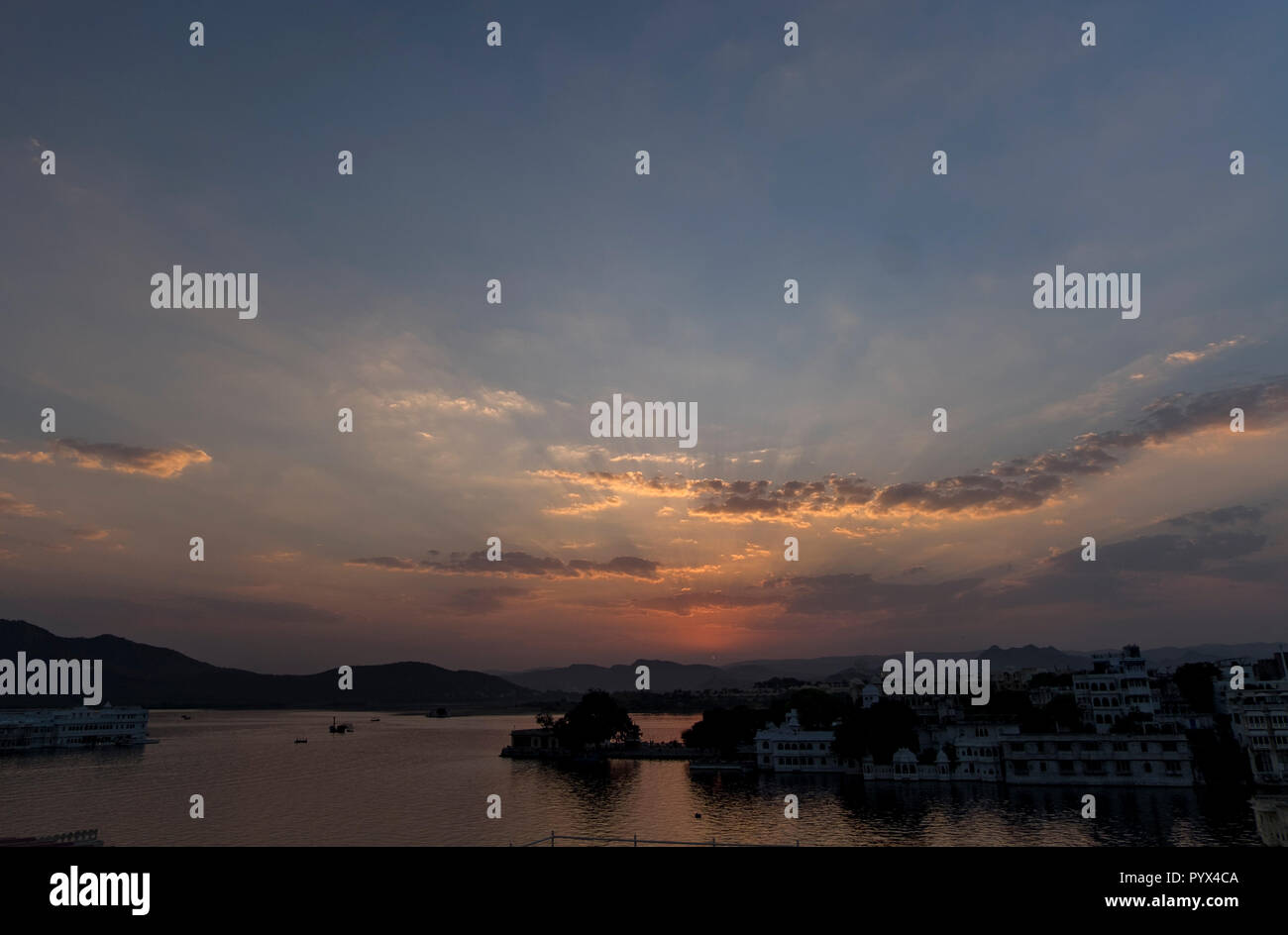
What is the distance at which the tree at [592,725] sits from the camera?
102438mm

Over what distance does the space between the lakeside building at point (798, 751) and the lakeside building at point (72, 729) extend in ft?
381

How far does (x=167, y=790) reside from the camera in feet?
249

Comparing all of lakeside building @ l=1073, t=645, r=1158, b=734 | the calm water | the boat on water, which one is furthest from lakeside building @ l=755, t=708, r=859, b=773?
lakeside building @ l=1073, t=645, r=1158, b=734

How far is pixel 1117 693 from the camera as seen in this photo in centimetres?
7138

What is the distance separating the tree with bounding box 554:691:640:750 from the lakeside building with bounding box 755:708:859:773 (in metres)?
28.4

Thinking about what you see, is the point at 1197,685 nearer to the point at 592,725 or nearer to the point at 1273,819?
the point at 1273,819

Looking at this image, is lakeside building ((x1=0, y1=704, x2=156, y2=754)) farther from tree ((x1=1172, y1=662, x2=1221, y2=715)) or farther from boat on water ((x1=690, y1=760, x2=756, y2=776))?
tree ((x1=1172, y1=662, x2=1221, y2=715))

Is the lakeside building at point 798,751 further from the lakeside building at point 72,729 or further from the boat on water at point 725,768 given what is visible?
the lakeside building at point 72,729

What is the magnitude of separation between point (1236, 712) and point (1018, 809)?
28865 millimetres

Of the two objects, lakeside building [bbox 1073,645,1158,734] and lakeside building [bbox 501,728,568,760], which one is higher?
lakeside building [bbox 1073,645,1158,734]

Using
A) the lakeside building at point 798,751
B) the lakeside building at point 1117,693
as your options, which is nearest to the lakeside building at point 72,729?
the lakeside building at point 798,751

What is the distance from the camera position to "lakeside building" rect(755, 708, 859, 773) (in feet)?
253
